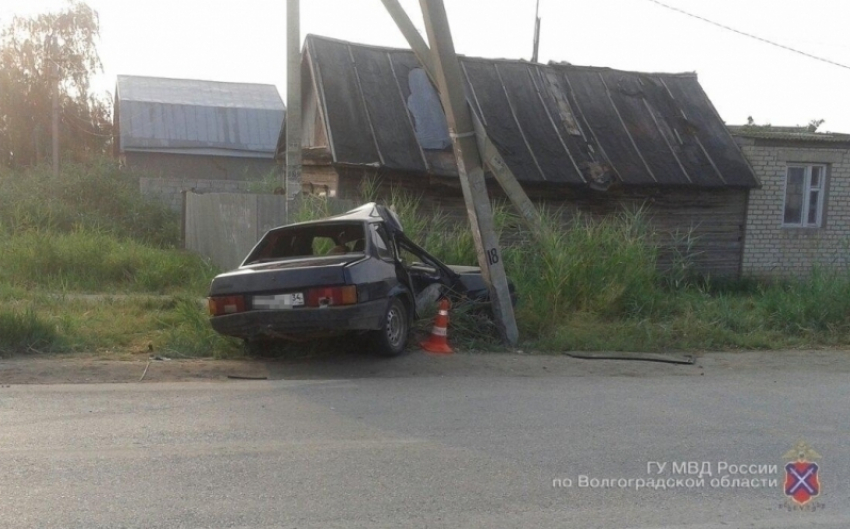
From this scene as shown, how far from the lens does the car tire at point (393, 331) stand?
848 centimetres

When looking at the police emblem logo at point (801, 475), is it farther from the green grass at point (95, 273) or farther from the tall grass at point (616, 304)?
the green grass at point (95, 273)

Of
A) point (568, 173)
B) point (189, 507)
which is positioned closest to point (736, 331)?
point (568, 173)

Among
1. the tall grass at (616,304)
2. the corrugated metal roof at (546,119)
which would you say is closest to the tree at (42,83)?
the corrugated metal roof at (546,119)

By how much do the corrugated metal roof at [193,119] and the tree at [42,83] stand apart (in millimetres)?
2261

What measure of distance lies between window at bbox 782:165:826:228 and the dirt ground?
29.5ft

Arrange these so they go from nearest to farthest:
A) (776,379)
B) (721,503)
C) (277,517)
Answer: (277,517)
(721,503)
(776,379)

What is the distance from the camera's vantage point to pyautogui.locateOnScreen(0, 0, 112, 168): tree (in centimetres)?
3519

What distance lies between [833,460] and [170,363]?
590cm

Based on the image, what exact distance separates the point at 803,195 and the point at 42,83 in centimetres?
2994

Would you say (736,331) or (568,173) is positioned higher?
(568,173)

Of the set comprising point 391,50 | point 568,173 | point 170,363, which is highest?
point 391,50

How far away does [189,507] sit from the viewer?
14.3 feet

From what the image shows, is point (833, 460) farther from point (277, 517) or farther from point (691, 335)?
point (691, 335)

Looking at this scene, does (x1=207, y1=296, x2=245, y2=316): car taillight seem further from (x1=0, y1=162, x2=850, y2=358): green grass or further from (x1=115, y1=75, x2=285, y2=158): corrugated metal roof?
(x1=115, y1=75, x2=285, y2=158): corrugated metal roof
